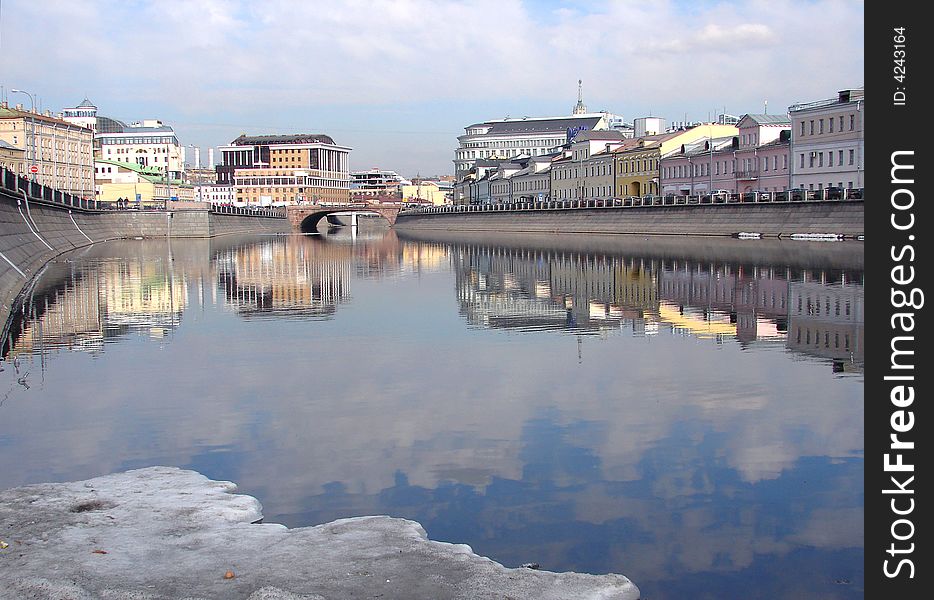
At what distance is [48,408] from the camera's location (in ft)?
55.9

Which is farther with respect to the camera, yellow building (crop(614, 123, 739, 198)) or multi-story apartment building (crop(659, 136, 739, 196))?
yellow building (crop(614, 123, 739, 198))

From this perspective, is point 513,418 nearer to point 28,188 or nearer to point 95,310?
point 95,310

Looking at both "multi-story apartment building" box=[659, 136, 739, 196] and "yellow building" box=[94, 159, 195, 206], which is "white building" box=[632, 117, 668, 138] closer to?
"multi-story apartment building" box=[659, 136, 739, 196]

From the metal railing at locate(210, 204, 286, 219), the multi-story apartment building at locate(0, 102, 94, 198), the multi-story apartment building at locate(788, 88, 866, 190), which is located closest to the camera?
the multi-story apartment building at locate(788, 88, 866, 190)

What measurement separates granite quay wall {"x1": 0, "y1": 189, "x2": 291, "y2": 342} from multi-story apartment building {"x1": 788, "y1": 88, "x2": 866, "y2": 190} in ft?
181

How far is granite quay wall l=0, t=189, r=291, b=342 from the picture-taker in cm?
4275

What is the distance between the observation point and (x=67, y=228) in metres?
77.6

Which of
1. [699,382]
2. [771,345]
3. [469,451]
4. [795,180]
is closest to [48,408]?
[469,451]

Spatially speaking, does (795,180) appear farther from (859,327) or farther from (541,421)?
(541,421)

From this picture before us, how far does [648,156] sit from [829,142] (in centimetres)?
3865

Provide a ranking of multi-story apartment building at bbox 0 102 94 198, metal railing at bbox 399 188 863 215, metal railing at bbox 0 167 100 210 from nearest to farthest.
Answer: metal railing at bbox 0 167 100 210
metal railing at bbox 399 188 863 215
multi-story apartment building at bbox 0 102 94 198

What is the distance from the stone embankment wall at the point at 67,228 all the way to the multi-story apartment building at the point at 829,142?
2174 inches

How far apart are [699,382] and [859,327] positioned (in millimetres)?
9224
